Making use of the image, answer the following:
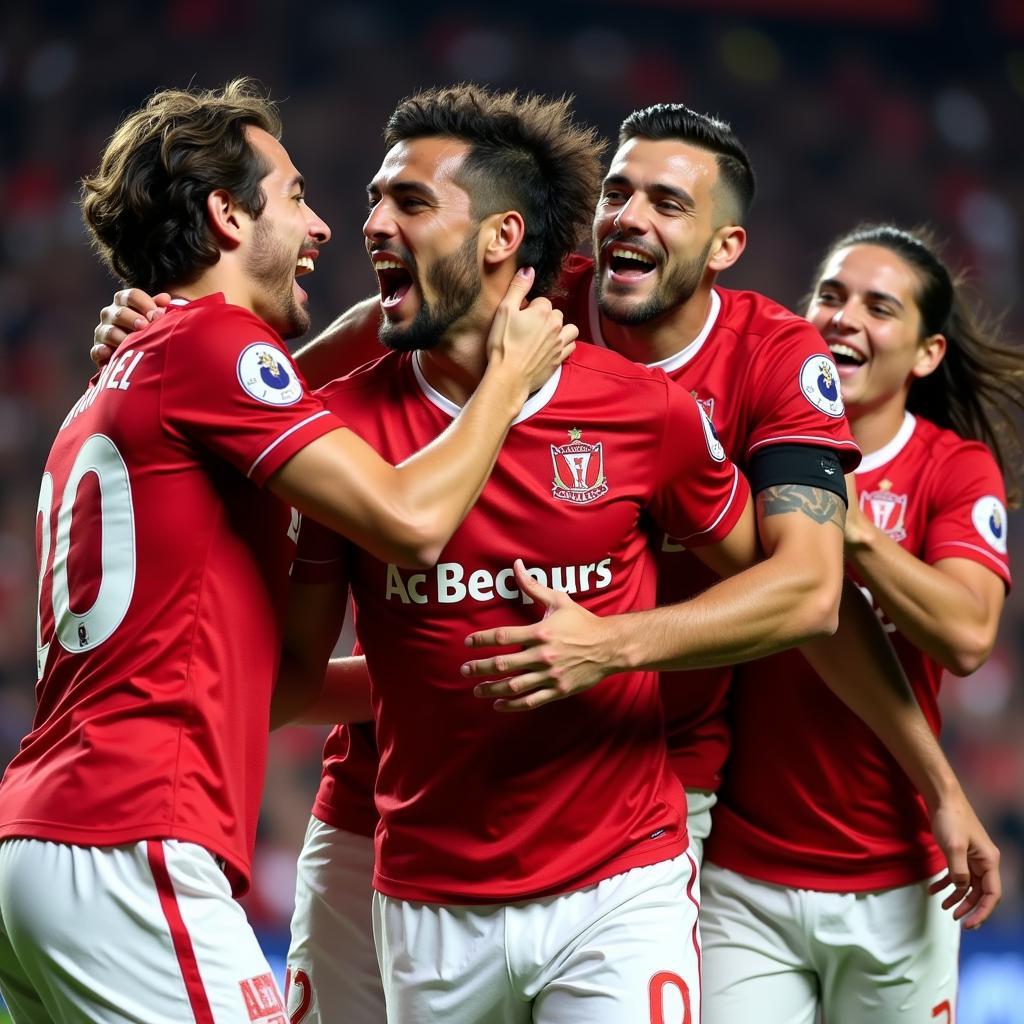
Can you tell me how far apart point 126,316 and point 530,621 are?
95 cm

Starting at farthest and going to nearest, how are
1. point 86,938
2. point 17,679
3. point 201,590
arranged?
point 17,679
point 201,590
point 86,938

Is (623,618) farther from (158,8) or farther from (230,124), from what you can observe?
(158,8)

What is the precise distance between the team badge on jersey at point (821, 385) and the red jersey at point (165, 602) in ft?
3.78

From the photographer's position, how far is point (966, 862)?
344 centimetres

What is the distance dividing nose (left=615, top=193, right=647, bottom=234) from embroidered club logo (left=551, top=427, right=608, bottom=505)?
771mm

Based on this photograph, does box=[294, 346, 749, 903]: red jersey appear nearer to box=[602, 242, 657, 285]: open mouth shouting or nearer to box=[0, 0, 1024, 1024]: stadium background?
box=[602, 242, 657, 285]: open mouth shouting

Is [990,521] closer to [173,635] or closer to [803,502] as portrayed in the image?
[803,502]

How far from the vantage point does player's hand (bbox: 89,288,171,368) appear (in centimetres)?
282

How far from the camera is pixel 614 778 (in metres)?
2.91

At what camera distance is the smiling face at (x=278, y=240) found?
9.62ft

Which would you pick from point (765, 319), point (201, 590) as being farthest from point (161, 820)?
point (765, 319)

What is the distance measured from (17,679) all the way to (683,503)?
269 inches

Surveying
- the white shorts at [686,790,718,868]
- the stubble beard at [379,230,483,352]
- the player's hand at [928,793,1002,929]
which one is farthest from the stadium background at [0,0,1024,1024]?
the stubble beard at [379,230,483,352]

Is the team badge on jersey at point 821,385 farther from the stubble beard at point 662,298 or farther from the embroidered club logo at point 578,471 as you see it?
the embroidered club logo at point 578,471
